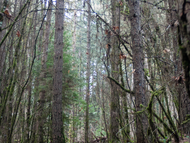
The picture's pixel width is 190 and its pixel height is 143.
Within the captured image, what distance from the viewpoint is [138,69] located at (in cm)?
301

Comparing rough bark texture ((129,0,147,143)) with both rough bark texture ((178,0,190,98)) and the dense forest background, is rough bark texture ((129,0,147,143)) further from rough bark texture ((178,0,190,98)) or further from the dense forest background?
rough bark texture ((178,0,190,98))

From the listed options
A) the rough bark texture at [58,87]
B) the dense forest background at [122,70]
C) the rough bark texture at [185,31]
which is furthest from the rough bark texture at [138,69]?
the rough bark texture at [58,87]

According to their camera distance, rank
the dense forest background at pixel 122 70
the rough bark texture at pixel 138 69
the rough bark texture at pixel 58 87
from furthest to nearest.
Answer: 1. the rough bark texture at pixel 58 87
2. the rough bark texture at pixel 138 69
3. the dense forest background at pixel 122 70

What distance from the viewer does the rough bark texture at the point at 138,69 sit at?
2936 mm

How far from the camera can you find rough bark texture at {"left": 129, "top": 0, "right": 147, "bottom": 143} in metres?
2.94

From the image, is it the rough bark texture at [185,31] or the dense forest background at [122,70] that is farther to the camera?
the dense forest background at [122,70]

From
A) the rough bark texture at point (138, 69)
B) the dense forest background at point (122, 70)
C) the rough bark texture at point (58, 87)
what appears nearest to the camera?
the dense forest background at point (122, 70)

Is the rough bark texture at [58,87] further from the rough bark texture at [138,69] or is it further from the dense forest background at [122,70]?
the rough bark texture at [138,69]

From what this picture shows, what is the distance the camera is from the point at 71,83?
706 cm

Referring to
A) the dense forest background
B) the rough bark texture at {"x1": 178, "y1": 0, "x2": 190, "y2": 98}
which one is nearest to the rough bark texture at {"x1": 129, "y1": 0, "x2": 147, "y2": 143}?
the dense forest background

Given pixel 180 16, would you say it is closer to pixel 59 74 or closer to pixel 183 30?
pixel 183 30

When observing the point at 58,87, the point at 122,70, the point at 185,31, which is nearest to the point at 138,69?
the point at 122,70

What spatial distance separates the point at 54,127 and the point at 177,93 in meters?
4.01

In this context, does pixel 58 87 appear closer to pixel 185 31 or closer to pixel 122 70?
pixel 122 70
